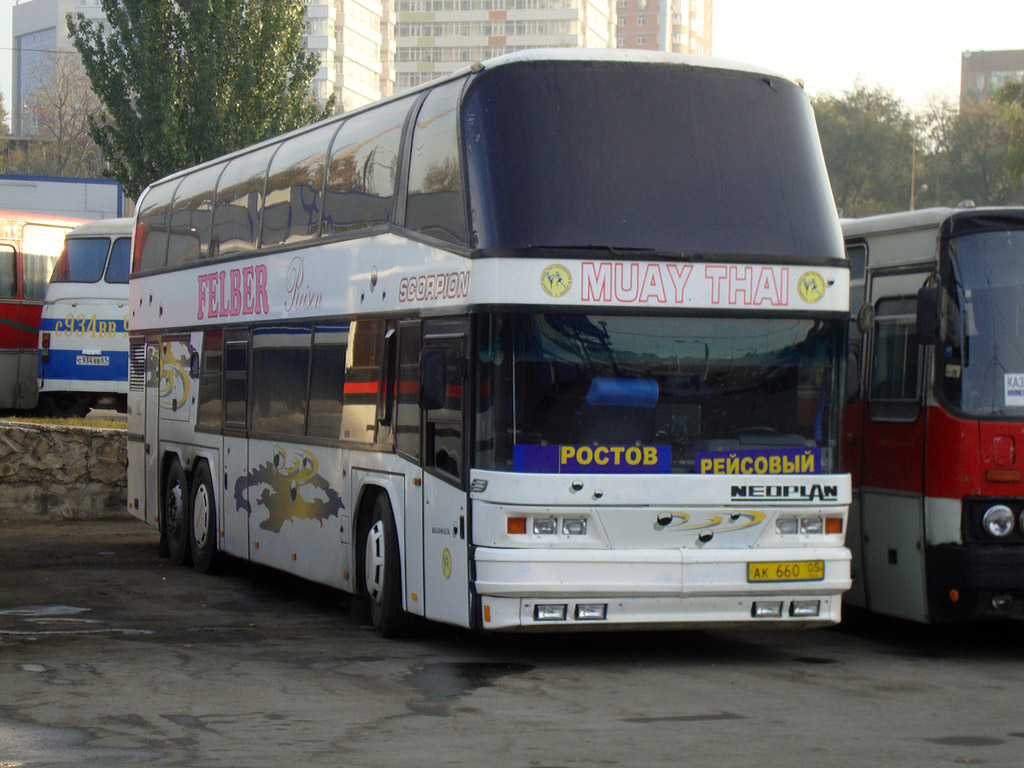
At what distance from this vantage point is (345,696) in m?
8.79

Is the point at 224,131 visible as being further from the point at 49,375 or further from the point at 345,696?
the point at 345,696

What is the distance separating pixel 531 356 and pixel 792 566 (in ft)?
6.65

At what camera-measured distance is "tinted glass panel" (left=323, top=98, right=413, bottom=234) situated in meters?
11.5

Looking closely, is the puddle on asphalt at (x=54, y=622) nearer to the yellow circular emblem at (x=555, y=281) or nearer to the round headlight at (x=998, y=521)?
the yellow circular emblem at (x=555, y=281)

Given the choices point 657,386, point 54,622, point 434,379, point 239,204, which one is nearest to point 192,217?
point 239,204

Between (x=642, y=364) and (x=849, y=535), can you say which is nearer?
(x=642, y=364)

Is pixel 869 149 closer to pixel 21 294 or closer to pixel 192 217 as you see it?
pixel 21 294

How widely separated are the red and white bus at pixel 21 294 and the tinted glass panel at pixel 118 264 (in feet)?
6.92

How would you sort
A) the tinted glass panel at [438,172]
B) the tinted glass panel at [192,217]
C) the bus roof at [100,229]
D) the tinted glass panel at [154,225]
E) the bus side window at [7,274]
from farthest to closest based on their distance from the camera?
the bus side window at [7,274] → the bus roof at [100,229] → the tinted glass panel at [154,225] → the tinted glass panel at [192,217] → the tinted glass panel at [438,172]

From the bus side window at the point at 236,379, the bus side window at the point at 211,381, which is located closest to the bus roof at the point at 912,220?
the bus side window at the point at 236,379

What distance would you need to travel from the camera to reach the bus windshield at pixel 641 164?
974 centimetres

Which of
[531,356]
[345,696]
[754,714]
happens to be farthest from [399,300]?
[754,714]

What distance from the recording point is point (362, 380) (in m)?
11.8

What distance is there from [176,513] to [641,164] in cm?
827
